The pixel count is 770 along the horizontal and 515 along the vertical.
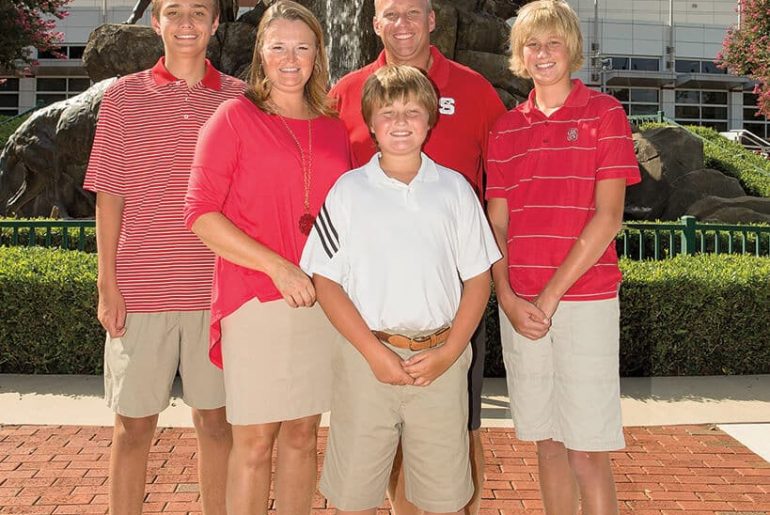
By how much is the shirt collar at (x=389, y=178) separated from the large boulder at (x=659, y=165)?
12.3 m

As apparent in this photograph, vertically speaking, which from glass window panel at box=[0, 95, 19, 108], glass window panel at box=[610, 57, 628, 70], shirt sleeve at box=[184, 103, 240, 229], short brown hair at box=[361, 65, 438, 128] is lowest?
shirt sleeve at box=[184, 103, 240, 229]

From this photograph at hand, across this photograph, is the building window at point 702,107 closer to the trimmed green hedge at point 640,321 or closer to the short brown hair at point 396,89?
the trimmed green hedge at point 640,321

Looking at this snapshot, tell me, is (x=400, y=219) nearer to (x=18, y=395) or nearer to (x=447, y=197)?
(x=447, y=197)

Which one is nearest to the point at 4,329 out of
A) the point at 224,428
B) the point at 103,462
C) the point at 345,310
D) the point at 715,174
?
the point at 103,462

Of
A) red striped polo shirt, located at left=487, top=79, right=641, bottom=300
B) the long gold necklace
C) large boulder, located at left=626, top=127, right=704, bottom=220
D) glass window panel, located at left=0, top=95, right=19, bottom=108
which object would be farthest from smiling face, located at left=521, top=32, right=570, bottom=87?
glass window panel, located at left=0, top=95, right=19, bottom=108

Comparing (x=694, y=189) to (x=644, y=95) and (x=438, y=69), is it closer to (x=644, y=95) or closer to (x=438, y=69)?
(x=438, y=69)

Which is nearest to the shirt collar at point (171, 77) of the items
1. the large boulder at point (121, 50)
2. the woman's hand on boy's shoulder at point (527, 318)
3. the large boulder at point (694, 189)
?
the woman's hand on boy's shoulder at point (527, 318)

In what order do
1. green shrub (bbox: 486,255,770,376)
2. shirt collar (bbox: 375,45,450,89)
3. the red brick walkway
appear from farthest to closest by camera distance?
green shrub (bbox: 486,255,770,376), the red brick walkway, shirt collar (bbox: 375,45,450,89)

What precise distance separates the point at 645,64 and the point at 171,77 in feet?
146

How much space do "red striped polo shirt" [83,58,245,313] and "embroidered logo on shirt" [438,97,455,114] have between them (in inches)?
37.9

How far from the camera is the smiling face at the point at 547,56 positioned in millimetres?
2971

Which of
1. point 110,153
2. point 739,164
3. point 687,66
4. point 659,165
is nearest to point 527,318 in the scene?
point 110,153

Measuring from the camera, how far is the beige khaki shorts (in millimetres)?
2740

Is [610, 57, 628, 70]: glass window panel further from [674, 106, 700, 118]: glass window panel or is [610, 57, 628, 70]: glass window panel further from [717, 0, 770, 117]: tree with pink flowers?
[717, 0, 770, 117]: tree with pink flowers
